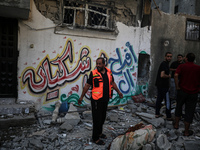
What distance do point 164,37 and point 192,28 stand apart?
2.05 metres

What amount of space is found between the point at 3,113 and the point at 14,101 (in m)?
0.68

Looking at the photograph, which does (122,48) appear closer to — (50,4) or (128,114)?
(128,114)

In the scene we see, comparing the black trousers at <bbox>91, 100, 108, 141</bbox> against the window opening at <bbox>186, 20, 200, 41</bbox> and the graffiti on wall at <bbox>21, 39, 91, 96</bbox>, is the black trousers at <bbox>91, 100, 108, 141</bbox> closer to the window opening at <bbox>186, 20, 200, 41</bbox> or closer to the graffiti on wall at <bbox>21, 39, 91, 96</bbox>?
the graffiti on wall at <bbox>21, 39, 91, 96</bbox>

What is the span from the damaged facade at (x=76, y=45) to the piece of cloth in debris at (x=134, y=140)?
3085 millimetres

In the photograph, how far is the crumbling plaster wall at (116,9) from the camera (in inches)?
207

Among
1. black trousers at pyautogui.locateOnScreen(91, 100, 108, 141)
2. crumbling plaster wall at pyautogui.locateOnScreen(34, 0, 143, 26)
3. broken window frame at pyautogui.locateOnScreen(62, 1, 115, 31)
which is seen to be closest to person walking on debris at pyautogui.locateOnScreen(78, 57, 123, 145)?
black trousers at pyautogui.locateOnScreen(91, 100, 108, 141)

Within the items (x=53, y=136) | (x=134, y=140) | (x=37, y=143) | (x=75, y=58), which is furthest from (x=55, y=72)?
(x=134, y=140)

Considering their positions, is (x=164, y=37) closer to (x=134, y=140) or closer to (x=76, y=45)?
(x=76, y=45)

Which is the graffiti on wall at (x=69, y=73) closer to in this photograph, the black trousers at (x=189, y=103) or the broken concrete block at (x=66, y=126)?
the broken concrete block at (x=66, y=126)

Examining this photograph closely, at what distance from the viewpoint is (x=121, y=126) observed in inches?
178

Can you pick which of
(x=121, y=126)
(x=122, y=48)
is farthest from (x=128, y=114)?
(x=122, y=48)

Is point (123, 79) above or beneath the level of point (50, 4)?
beneath

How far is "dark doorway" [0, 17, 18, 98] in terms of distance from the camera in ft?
16.1

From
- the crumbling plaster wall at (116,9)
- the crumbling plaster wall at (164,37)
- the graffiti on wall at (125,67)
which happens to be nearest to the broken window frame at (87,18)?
the crumbling plaster wall at (116,9)
